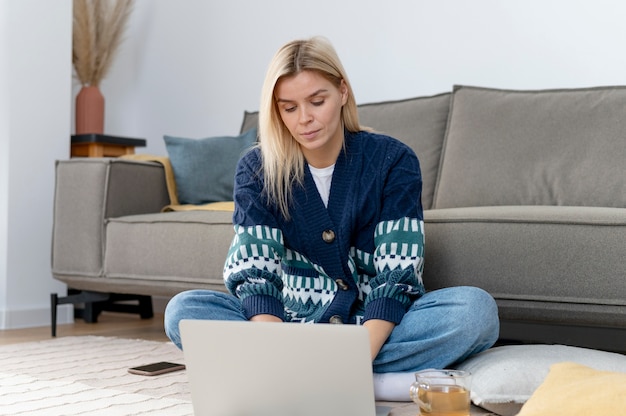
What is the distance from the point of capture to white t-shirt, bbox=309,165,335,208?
1.92m

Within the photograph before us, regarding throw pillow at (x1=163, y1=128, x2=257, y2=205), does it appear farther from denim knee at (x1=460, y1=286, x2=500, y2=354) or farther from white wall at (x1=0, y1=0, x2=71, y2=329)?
denim knee at (x1=460, y1=286, x2=500, y2=354)

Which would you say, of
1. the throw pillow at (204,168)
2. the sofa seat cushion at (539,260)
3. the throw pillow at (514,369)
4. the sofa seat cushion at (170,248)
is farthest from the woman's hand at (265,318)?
the throw pillow at (204,168)

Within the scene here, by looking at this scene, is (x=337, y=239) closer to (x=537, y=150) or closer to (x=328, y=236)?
(x=328, y=236)

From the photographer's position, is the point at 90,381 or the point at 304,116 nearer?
the point at 304,116

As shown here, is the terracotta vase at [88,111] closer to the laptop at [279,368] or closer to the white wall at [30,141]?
the white wall at [30,141]

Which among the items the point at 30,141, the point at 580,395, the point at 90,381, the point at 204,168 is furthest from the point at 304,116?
the point at 30,141

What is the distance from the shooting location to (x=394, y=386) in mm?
1736

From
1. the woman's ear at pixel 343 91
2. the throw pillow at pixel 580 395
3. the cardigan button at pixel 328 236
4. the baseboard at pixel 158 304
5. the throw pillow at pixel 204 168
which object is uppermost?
the woman's ear at pixel 343 91

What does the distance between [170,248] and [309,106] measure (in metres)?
1.13

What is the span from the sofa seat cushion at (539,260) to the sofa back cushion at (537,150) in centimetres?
42

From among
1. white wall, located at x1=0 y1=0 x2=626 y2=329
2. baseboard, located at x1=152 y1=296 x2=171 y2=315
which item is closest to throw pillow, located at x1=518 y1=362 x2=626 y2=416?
white wall, located at x1=0 y1=0 x2=626 y2=329

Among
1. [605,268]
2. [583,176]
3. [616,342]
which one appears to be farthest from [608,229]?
[583,176]

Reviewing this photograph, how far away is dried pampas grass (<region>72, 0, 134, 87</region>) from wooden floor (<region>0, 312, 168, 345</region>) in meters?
1.09

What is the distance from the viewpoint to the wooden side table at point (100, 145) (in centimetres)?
356
